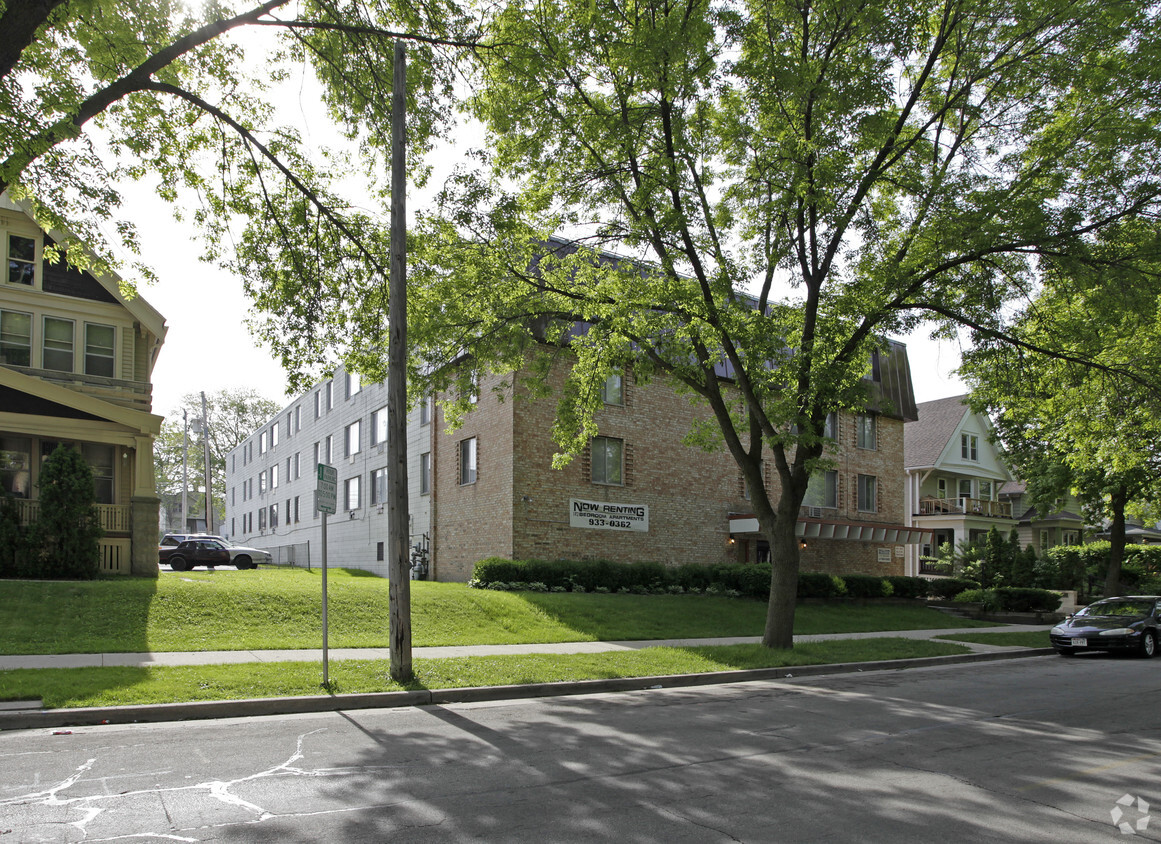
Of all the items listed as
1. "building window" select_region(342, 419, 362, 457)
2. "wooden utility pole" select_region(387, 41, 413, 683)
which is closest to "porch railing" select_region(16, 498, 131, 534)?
"wooden utility pole" select_region(387, 41, 413, 683)

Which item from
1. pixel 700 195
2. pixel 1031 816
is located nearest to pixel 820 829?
pixel 1031 816

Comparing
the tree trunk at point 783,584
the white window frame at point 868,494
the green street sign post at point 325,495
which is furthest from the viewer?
the white window frame at point 868,494

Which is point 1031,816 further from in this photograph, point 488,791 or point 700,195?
point 700,195

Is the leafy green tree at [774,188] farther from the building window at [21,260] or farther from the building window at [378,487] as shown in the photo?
the building window at [378,487]

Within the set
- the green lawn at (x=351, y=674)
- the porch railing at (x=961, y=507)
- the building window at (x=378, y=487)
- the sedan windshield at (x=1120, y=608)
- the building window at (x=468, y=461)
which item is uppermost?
the building window at (x=468, y=461)

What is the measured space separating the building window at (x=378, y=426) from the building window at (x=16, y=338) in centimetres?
1272

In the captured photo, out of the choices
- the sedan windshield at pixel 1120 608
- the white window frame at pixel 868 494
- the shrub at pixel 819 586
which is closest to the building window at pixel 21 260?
the shrub at pixel 819 586

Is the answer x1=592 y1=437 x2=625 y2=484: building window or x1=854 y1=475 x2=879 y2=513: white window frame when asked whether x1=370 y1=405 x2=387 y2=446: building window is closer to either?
x1=592 y1=437 x2=625 y2=484: building window

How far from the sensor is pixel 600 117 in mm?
13680

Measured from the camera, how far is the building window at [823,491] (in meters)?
31.0

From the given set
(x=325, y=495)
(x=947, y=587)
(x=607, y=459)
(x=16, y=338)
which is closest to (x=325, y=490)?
(x=325, y=495)

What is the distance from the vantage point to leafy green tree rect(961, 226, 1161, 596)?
13.5 metres

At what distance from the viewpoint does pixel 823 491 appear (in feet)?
104

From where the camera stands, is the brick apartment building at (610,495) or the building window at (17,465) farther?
the brick apartment building at (610,495)
